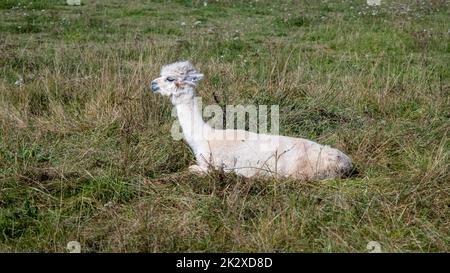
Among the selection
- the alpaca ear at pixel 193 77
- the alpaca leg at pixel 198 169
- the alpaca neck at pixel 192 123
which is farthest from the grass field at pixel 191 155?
the alpaca ear at pixel 193 77

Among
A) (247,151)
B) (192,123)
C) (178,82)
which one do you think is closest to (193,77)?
(178,82)

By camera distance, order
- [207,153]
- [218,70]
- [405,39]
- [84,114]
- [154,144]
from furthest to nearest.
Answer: [405,39]
[218,70]
[84,114]
[154,144]
[207,153]

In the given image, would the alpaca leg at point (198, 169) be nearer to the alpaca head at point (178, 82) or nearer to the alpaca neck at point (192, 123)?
the alpaca neck at point (192, 123)

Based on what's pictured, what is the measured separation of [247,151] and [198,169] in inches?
16.6

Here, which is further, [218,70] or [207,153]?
[218,70]

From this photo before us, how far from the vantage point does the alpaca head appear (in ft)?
17.4

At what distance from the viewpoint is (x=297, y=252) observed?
397 cm

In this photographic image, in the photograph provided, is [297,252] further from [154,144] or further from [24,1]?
Answer: [24,1]

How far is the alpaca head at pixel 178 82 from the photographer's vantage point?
17.4 ft

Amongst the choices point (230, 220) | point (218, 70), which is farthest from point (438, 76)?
point (230, 220)

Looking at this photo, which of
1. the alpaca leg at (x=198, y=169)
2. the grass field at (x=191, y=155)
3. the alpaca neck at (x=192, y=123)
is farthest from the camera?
the alpaca neck at (x=192, y=123)

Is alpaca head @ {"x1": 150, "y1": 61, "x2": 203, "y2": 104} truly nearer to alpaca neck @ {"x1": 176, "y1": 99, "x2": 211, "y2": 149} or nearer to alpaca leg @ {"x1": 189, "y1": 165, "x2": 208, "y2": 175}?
alpaca neck @ {"x1": 176, "y1": 99, "x2": 211, "y2": 149}
